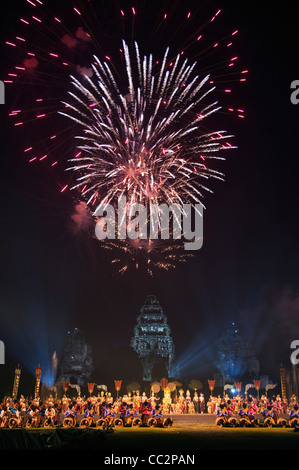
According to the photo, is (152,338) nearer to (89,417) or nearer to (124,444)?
(89,417)

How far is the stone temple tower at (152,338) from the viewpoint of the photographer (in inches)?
2184

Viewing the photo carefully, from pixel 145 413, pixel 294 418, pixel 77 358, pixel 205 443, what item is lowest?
pixel 205 443

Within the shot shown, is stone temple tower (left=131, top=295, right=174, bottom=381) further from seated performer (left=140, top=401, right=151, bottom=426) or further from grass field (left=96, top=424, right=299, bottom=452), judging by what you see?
grass field (left=96, top=424, right=299, bottom=452)

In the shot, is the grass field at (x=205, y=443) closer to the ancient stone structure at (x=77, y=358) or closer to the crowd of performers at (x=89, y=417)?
the crowd of performers at (x=89, y=417)

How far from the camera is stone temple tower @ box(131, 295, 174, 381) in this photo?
5547 centimetres

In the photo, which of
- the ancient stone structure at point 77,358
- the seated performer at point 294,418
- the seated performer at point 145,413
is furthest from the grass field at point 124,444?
the ancient stone structure at point 77,358

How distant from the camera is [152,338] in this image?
58.5m

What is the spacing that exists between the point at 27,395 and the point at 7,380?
3.13 m

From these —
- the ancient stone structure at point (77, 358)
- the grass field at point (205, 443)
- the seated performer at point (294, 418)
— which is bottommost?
the grass field at point (205, 443)

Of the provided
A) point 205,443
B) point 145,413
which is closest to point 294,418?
point 145,413

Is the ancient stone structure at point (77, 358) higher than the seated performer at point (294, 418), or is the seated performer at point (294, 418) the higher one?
the ancient stone structure at point (77, 358)

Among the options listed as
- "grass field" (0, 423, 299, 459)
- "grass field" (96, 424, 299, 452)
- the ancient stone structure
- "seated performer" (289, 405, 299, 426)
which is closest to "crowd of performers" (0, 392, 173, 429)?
"grass field" (96, 424, 299, 452)
